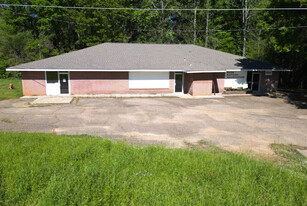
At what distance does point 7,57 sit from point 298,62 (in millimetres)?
45771

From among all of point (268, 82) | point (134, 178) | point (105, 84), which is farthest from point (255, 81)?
point (134, 178)

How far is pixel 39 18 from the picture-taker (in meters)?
41.0

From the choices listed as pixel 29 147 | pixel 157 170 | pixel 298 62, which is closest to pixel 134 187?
pixel 157 170

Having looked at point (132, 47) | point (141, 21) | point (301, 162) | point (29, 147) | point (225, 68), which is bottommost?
point (301, 162)

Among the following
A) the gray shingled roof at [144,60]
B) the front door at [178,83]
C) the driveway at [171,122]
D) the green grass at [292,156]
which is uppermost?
the gray shingled roof at [144,60]

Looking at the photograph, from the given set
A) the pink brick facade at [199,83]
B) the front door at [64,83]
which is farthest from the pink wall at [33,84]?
the pink brick facade at [199,83]

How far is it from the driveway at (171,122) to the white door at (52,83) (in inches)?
169

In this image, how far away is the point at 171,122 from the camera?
41.2 ft

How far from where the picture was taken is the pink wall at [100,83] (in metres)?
21.7

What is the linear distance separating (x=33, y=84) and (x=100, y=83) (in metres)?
6.00

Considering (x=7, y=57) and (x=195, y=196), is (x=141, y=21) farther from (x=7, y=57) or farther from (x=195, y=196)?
(x=195, y=196)

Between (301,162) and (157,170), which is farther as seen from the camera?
(301,162)

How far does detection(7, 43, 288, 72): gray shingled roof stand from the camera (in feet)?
70.2

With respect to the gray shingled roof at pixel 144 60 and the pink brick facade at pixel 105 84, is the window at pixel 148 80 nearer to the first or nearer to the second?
the pink brick facade at pixel 105 84
